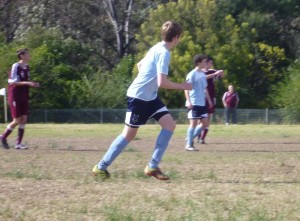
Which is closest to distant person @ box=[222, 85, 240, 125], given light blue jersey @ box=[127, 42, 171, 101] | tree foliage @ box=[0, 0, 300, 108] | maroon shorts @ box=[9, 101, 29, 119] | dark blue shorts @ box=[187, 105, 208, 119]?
tree foliage @ box=[0, 0, 300, 108]

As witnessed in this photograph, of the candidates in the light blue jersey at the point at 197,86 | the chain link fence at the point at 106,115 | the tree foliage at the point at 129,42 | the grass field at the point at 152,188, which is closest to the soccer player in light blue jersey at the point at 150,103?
the grass field at the point at 152,188

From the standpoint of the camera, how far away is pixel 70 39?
160 ft

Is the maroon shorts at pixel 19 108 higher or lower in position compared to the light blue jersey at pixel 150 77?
lower

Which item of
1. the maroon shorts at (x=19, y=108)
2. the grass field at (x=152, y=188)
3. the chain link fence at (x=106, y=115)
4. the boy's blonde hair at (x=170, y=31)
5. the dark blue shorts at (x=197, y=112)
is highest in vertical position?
the boy's blonde hair at (x=170, y=31)

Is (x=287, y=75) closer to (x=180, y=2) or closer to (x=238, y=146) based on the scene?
(x=180, y=2)

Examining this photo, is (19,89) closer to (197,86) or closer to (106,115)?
(197,86)

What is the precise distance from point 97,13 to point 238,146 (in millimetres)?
36078

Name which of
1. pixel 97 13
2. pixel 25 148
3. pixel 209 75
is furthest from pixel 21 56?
pixel 97 13

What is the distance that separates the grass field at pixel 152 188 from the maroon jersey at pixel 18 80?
1.35m

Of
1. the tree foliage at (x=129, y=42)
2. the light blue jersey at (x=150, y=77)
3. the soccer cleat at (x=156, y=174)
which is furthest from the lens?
the tree foliage at (x=129, y=42)

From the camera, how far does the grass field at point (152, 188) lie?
7688 millimetres

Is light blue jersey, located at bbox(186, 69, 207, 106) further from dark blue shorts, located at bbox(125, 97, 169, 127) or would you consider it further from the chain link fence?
the chain link fence

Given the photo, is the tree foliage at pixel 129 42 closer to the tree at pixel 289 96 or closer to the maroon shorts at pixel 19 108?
the tree at pixel 289 96

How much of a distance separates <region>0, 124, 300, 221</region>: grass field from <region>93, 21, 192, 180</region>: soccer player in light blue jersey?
0.98 ft
